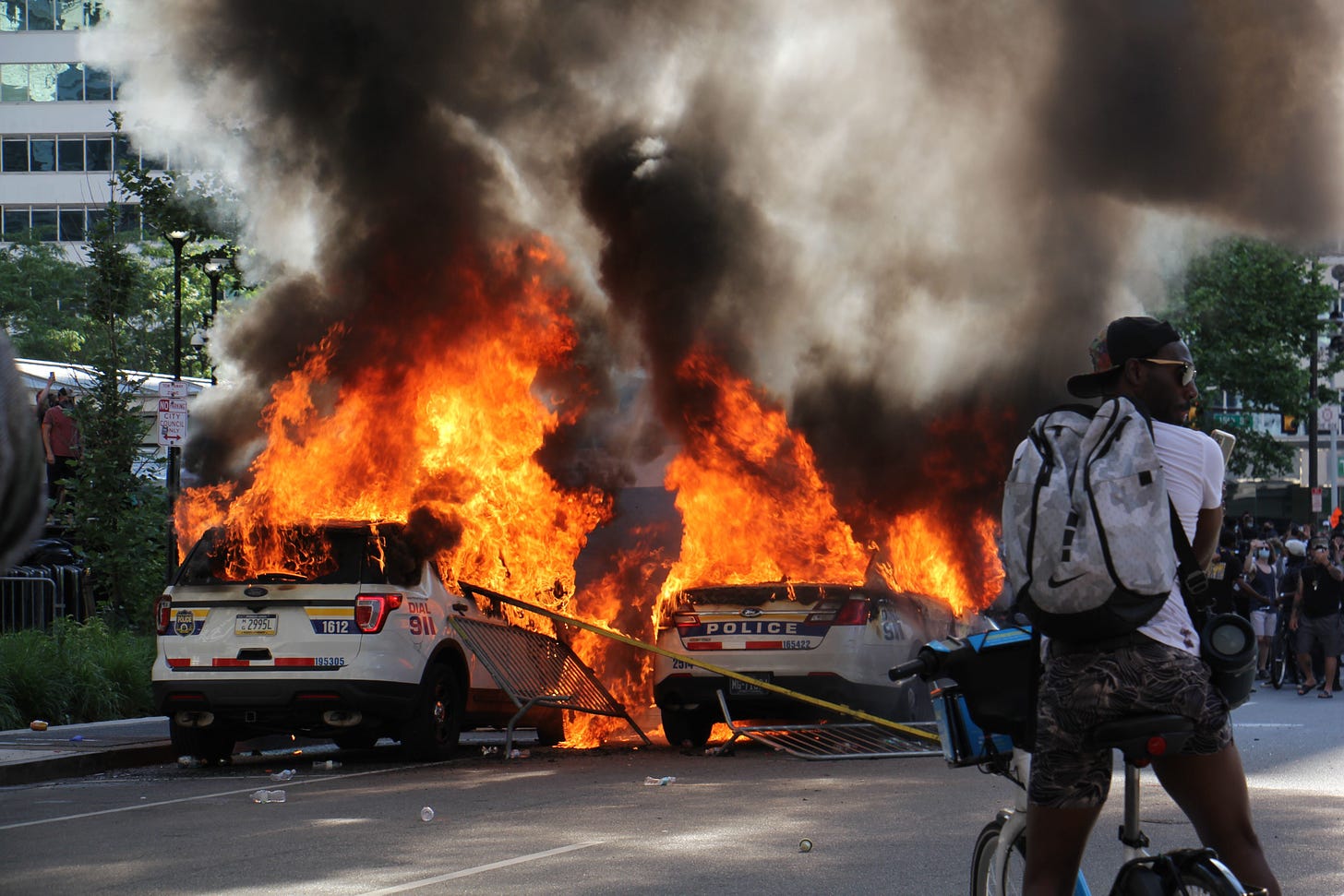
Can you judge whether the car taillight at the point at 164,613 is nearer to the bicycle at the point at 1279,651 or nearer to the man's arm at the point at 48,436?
the man's arm at the point at 48,436

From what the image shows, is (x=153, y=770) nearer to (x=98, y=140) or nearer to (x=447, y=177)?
(x=447, y=177)

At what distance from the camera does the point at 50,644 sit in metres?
15.8

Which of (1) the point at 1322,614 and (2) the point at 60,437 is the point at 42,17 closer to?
(2) the point at 60,437

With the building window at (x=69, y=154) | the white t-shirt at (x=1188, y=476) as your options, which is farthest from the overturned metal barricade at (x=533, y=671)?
the building window at (x=69, y=154)

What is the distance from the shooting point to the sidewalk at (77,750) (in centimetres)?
1178

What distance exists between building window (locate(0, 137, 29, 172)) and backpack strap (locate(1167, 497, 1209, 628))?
66244mm

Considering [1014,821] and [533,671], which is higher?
[533,671]

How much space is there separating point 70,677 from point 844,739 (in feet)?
22.3

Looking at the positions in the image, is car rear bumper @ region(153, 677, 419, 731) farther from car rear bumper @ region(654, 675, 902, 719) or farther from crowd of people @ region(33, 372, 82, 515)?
crowd of people @ region(33, 372, 82, 515)

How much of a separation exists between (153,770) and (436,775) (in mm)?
2386

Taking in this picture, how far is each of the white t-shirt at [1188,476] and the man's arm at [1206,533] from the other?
0.06 ft

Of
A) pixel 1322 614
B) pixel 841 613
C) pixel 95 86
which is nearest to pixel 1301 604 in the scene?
pixel 1322 614

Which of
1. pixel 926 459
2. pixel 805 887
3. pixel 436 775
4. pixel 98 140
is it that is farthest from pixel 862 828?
pixel 98 140

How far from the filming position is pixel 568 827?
8.99m
